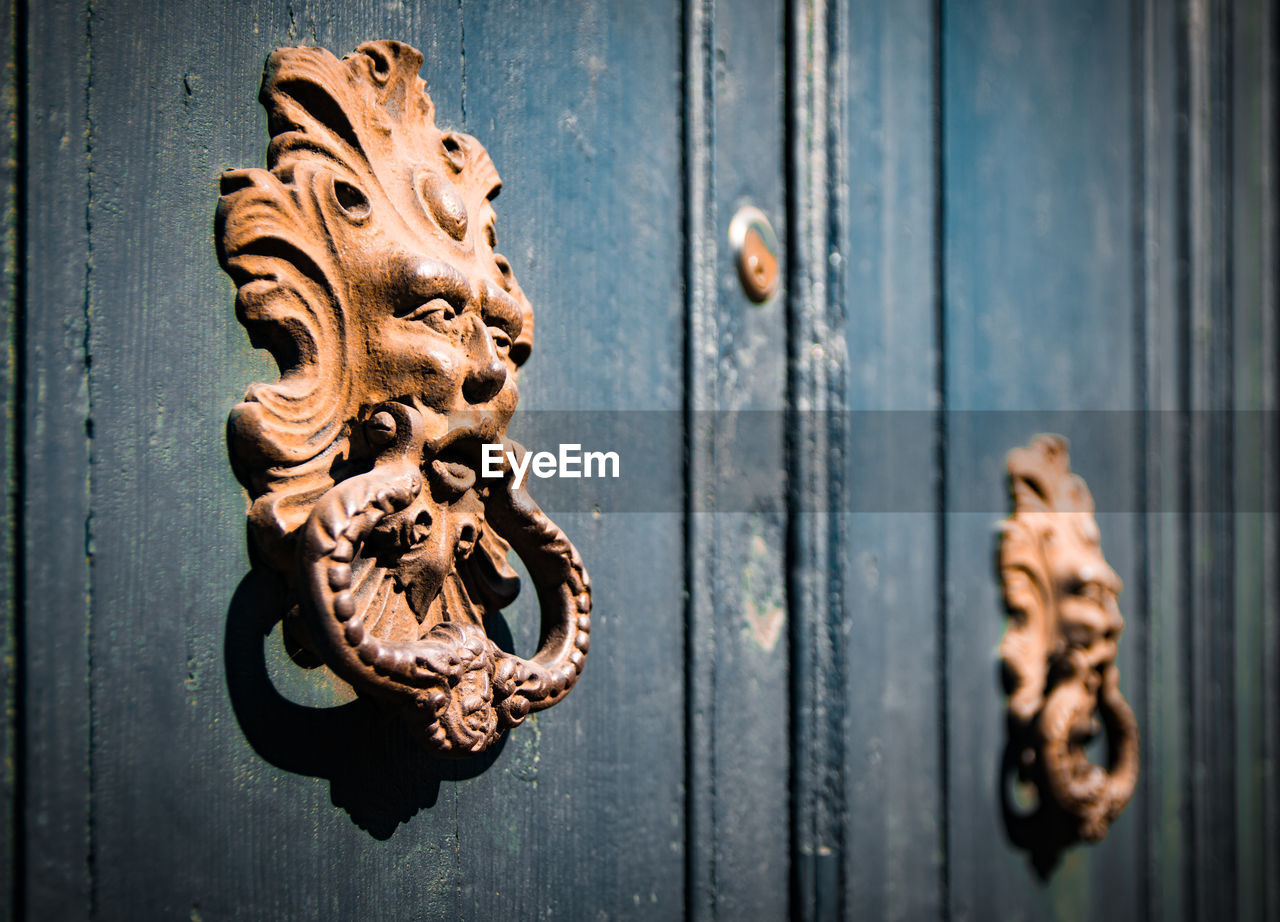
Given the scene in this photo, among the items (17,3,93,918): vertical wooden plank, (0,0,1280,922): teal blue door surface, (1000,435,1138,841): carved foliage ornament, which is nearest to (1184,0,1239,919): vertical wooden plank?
(0,0,1280,922): teal blue door surface

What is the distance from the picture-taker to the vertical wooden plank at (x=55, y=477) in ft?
1.19

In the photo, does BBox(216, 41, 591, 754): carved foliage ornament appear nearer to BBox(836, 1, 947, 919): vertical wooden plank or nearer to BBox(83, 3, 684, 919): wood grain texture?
BBox(83, 3, 684, 919): wood grain texture

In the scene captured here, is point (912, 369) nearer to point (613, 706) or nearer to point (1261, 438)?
point (613, 706)

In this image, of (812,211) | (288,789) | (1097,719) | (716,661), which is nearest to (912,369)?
(812,211)

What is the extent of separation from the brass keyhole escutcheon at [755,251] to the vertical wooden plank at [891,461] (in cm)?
7

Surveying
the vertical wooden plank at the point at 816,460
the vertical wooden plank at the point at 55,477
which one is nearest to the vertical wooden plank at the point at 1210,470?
the vertical wooden plank at the point at 816,460

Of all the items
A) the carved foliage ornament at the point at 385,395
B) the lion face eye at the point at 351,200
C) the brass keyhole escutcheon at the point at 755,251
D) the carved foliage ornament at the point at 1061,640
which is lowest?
the carved foliage ornament at the point at 1061,640

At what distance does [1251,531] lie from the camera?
1173 millimetres

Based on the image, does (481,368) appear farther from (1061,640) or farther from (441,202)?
(1061,640)

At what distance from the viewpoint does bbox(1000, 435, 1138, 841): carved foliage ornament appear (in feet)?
2.77

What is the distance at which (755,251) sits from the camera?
26.7 inches

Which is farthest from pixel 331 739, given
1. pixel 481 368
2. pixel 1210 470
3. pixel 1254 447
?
pixel 1254 447

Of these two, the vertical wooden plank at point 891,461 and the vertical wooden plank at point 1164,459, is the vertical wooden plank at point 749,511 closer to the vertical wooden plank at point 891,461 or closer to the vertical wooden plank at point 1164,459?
the vertical wooden plank at point 891,461

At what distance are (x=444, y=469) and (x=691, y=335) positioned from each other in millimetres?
254
